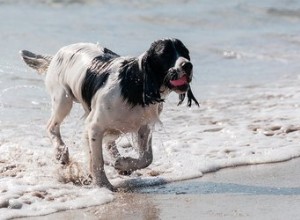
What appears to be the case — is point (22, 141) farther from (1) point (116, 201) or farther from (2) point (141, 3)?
(2) point (141, 3)

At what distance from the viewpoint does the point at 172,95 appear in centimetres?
1063

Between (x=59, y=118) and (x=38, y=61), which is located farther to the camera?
(x=38, y=61)

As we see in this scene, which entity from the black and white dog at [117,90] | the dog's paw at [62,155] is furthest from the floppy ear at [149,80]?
the dog's paw at [62,155]

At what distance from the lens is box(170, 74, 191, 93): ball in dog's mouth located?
623 centimetres

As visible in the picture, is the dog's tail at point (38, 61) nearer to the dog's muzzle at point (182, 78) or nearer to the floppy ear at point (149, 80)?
the floppy ear at point (149, 80)

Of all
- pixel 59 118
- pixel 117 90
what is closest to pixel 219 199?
pixel 117 90

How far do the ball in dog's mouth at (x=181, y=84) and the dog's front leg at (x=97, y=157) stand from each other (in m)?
0.84

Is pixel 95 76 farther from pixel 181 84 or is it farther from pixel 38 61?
pixel 38 61

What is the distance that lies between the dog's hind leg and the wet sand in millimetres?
995

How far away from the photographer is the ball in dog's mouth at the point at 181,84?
6.23 meters

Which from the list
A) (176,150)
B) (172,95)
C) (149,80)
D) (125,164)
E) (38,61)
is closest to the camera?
(149,80)

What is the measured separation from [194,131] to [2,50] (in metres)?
5.28

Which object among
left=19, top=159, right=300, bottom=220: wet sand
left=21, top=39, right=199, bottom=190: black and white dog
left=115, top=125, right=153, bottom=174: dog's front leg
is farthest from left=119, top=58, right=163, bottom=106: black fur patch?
left=19, top=159, right=300, bottom=220: wet sand

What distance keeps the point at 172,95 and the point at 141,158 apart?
3.69 m
